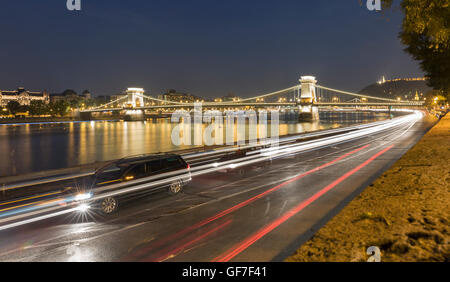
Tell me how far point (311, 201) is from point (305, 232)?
2.94 meters

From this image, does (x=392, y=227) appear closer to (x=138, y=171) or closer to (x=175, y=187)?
(x=175, y=187)

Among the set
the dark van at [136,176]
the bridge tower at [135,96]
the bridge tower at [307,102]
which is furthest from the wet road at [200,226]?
the bridge tower at [135,96]

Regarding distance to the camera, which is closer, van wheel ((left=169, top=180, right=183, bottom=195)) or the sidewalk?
the sidewalk

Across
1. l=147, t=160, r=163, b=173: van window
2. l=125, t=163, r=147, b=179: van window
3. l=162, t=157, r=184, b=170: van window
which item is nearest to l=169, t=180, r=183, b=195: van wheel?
l=162, t=157, r=184, b=170: van window

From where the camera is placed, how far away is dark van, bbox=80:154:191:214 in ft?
30.2

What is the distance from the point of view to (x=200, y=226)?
26.3ft

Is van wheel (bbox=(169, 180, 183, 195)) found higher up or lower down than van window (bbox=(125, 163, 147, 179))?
lower down

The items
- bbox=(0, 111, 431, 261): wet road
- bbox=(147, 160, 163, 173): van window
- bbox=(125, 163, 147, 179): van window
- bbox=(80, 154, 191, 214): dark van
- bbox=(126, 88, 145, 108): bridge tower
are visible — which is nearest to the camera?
bbox=(0, 111, 431, 261): wet road

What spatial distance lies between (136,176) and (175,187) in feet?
5.62

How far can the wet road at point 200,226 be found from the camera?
257 inches

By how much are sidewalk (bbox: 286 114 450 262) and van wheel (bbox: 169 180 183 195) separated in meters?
6.15

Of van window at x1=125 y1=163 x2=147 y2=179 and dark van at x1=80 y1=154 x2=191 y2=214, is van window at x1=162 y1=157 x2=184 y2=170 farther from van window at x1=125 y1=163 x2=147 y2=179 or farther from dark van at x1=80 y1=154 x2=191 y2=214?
van window at x1=125 y1=163 x2=147 y2=179
